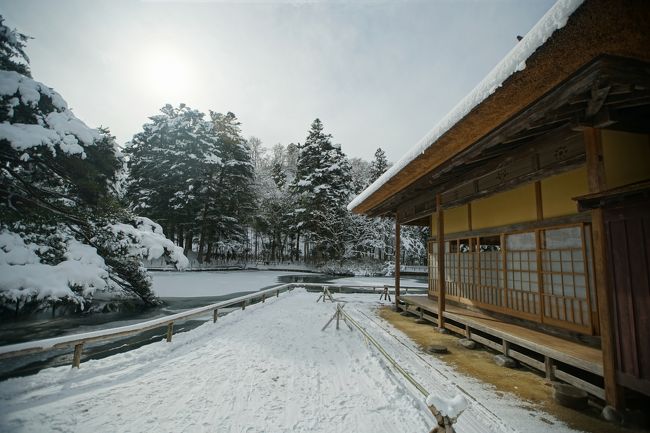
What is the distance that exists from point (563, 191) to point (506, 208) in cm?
137

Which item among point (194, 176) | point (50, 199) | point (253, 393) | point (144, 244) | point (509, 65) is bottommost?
point (253, 393)

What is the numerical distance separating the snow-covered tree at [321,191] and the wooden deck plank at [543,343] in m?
21.9

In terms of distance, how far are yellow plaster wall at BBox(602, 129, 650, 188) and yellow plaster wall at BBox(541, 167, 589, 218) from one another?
0.45 m

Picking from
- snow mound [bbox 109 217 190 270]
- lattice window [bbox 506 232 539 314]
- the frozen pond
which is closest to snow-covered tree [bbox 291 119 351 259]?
the frozen pond

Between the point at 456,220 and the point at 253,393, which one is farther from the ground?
the point at 456,220

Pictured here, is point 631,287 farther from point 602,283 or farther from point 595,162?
point 595,162

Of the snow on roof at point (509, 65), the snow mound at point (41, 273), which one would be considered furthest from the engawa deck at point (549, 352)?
the snow mound at point (41, 273)

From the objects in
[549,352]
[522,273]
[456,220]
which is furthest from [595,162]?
[456,220]

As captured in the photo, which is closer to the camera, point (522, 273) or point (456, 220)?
point (522, 273)

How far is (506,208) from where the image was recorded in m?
6.00

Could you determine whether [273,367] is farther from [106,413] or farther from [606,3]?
[606,3]

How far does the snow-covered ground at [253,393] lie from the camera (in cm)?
283

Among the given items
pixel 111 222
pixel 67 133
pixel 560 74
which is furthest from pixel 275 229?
pixel 560 74

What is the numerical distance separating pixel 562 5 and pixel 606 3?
0.23m
